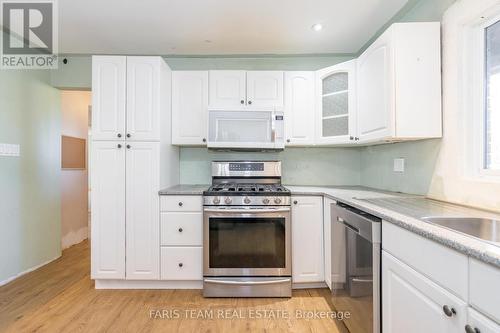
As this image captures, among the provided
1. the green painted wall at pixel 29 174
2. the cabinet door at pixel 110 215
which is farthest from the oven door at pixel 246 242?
the green painted wall at pixel 29 174

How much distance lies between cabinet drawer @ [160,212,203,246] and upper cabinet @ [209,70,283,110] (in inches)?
45.7

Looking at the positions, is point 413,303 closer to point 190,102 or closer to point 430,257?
point 430,257

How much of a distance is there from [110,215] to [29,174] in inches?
47.2

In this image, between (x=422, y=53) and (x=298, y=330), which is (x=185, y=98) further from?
(x=298, y=330)

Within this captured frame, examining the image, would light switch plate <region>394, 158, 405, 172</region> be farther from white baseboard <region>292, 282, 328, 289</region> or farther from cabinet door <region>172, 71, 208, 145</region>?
cabinet door <region>172, 71, 208, 145</region>

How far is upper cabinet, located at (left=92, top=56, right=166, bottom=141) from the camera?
2.35 metres

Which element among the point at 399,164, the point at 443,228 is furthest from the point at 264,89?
the point at 443,228

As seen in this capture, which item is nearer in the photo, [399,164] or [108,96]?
[399,164]

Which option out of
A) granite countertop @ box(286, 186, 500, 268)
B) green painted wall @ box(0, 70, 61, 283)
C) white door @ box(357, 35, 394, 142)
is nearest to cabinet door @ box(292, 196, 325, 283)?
granite countertop @ box(286, 186, 500, 268)

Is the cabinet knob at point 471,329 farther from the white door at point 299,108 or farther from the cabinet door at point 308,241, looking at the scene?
the white door at point 299,108

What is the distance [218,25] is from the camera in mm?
2316

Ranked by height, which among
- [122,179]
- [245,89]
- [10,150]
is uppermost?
[245,89]

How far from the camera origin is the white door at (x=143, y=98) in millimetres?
2369

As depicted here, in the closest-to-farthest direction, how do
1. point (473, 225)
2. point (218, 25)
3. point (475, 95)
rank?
point (473, 225)
point (475, 95)
point (218, 25)
